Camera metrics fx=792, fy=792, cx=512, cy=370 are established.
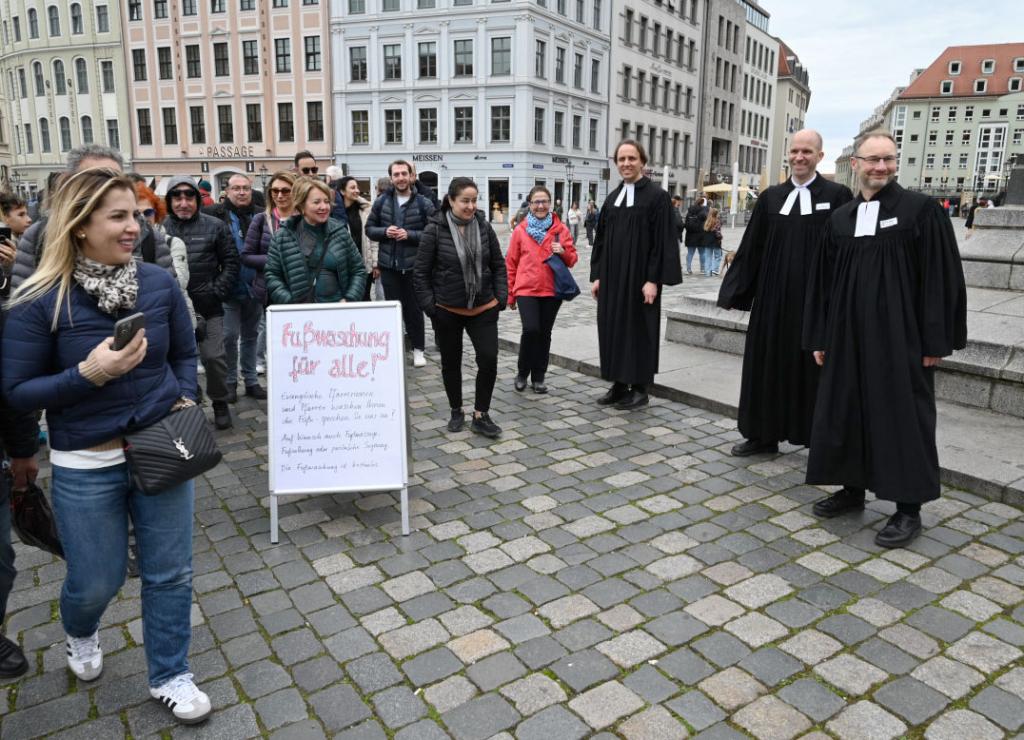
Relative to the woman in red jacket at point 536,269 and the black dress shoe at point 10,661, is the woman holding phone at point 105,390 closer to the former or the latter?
the black dress shoe at point 10,661

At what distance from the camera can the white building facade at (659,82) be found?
160 feet

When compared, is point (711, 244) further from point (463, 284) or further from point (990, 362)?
point (463, 284)

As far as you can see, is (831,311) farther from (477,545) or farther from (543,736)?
(543,736)

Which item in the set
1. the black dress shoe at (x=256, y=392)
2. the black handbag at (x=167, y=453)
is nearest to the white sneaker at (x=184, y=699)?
the black handbag at (x=167, y=453)

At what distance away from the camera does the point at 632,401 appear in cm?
675

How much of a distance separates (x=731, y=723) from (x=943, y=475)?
305 centimetres

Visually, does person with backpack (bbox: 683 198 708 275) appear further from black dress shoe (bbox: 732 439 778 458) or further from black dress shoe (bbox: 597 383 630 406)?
black dress shoe (bbox: 732 439 778 458)

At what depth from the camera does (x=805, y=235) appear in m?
5.13

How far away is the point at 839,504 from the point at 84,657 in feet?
12.4

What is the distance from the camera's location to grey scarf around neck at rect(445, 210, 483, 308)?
5.71 m

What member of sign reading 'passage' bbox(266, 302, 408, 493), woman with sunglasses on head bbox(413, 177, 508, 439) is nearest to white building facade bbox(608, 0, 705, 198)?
woman with sunglasses on head bbox(413, 177, 508, 439)

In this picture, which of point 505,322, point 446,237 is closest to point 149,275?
point 446,237

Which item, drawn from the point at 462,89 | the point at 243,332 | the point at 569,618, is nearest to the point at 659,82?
the point at 462,89

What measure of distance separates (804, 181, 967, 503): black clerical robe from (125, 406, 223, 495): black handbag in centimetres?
331
